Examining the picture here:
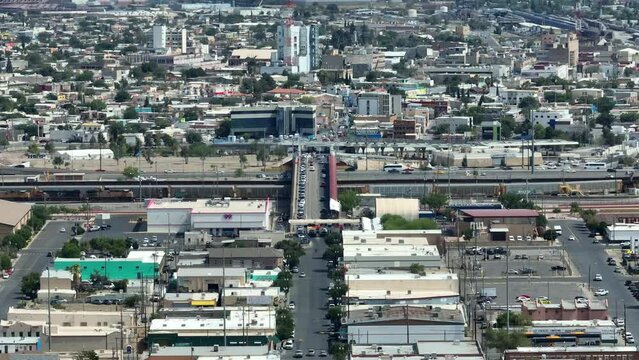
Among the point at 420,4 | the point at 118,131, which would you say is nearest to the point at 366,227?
the point at 118,131

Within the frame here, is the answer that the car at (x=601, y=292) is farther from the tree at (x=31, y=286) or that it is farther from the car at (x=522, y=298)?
the tree at (x=31, y=286)

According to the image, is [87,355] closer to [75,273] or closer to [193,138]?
[75,273]

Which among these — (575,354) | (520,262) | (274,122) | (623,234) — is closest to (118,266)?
(520,262)

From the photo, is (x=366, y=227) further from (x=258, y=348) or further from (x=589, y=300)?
(x=258, y=348)

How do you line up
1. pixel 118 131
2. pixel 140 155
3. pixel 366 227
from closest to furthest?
pixel 366 227
pixel 140 155
pixel 118 131

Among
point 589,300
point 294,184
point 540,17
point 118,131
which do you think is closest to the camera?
point 589,300

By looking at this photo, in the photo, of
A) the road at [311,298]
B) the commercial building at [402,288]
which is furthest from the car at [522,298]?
the road at [311,298]
